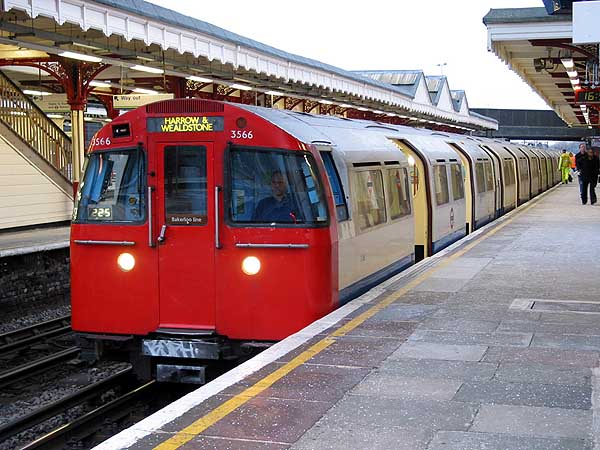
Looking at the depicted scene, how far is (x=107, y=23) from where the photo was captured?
49.2 ft

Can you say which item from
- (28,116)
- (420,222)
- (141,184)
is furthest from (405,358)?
(28,116)

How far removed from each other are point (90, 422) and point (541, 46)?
1274cm

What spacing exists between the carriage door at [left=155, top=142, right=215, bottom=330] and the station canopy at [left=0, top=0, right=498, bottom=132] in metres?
6.10

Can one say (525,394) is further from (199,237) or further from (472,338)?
(199,237)

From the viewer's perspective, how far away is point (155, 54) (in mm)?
18188

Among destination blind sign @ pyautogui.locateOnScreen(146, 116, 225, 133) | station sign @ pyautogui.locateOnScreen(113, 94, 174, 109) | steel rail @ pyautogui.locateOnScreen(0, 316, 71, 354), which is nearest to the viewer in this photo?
destination blind sign @ pyautogui.locateOnScreen(146, 116, 225, 133)

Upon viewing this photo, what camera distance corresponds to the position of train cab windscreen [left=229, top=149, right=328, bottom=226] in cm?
740

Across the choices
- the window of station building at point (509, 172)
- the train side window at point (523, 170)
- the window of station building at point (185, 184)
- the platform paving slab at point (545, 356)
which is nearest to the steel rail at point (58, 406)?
the window of station building at point (185, 184)

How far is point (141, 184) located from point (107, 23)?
26.6 ft

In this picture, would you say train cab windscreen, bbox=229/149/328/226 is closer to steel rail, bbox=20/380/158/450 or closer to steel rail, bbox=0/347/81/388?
steel rail, bbox=20/380/158/450

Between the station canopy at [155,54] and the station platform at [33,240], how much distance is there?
11.1 feet

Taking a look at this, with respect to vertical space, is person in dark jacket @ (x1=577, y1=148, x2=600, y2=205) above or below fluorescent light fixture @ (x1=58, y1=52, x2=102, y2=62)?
below

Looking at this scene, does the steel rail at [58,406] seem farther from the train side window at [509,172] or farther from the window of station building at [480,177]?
the train side window at [509,172]

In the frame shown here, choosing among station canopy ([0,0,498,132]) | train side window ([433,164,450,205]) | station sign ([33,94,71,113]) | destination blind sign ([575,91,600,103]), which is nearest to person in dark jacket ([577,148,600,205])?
destination blind sign ([575,91,600,103])
